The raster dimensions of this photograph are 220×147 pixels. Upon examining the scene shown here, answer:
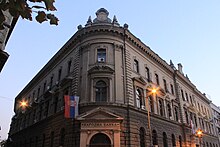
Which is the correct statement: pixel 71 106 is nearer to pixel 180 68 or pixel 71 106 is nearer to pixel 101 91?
pixel 101 91

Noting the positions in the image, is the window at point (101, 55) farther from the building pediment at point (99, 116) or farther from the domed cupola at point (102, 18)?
the building pediment at point (99, 116)

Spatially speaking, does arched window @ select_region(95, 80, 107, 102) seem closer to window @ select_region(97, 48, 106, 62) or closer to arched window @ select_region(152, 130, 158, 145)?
window @ select_region(97, 48, 106, 62)

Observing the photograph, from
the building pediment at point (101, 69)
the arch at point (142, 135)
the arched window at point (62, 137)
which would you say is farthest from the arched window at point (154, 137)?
the arched window at point (62, 137)

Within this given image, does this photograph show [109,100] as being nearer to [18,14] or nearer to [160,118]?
[160,118]

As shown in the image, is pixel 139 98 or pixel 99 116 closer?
pixel 99 116

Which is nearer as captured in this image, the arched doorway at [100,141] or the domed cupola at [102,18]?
the arched doorway at [100,141]

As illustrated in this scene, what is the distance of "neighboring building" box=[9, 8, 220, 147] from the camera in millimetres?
19125

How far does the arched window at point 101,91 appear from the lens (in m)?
20.8

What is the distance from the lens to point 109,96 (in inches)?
810

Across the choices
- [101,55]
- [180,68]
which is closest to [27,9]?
[101,55]

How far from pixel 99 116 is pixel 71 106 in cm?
285

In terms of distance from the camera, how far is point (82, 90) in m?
21.2

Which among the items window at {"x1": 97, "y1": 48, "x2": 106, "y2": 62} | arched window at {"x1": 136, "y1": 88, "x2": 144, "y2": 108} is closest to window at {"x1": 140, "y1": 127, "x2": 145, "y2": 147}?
arched window at {"x1": 136, "y1": 88, "x2": 144, "y2": 108}

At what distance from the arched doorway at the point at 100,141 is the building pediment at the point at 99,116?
1.54 m
